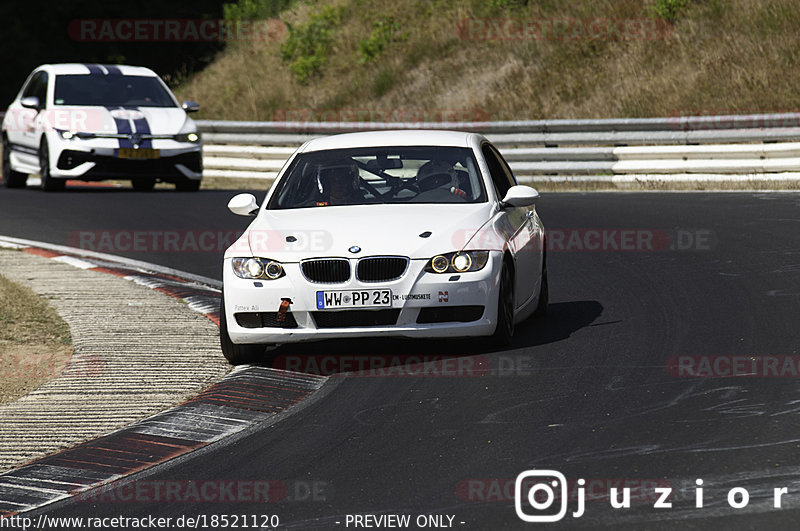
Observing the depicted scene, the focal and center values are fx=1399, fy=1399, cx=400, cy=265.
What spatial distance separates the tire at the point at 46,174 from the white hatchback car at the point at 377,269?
11239mm

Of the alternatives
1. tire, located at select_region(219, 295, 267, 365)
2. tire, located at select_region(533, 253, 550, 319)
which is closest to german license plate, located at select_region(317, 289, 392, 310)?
tire, located at select_region(219, 295, 267, 365)

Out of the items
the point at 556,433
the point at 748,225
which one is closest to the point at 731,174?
the point at 748,225

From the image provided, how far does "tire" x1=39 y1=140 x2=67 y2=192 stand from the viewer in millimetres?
20172

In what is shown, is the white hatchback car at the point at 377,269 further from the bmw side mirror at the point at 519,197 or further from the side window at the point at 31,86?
the side window at the point at 31,86

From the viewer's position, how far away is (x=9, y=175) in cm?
2194

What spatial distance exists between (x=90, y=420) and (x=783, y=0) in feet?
73.0

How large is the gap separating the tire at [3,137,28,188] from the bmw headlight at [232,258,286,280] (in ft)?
45.4

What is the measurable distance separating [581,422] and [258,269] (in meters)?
2.66

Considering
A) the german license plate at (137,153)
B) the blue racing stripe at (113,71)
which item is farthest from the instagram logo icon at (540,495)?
the blue racing stripe at (113,71)
